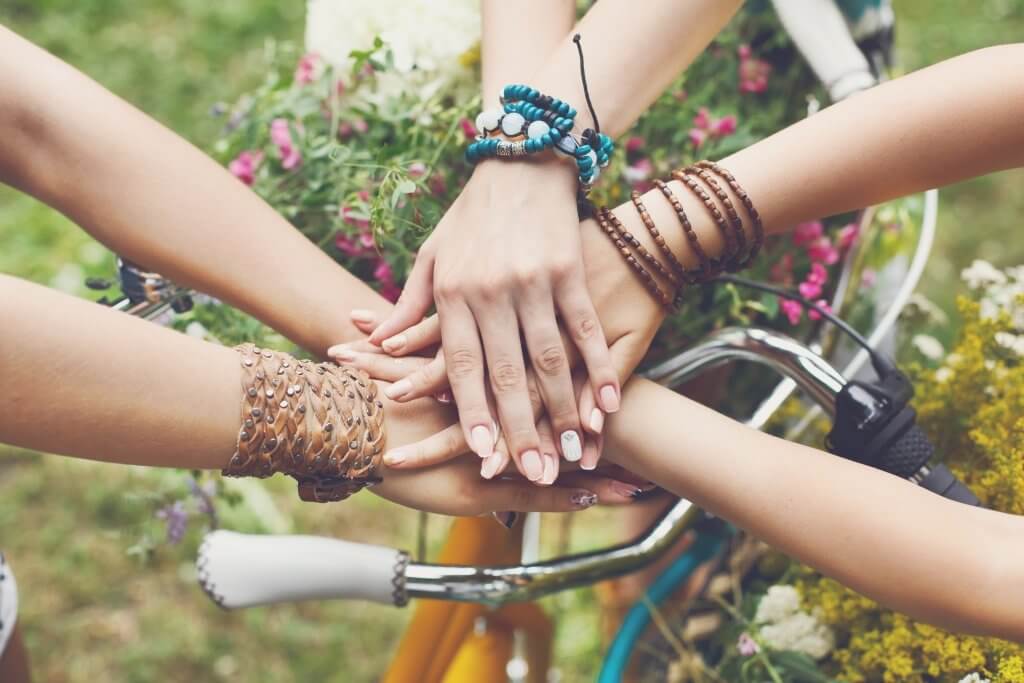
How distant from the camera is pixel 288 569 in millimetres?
962

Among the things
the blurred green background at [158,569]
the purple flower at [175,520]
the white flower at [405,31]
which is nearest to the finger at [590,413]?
the white flower at [405,31]

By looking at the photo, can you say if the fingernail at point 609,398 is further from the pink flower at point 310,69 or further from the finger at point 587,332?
the pink flower at point 310,69

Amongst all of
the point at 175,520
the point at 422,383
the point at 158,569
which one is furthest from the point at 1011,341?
the point at 158,569

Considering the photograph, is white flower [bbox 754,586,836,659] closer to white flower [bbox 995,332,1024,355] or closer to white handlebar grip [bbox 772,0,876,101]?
white flower [bbox 995,332,1024,355]

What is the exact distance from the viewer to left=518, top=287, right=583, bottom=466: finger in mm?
866

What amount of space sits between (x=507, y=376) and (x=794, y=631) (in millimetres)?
438

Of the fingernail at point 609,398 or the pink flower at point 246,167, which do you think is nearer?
the fingernail at point 609,398

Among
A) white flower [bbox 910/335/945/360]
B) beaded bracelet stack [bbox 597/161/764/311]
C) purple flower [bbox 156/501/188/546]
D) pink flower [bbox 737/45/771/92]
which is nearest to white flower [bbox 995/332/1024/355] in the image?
white flower [bbox 910/335/945/360]

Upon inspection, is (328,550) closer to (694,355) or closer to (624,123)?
(694,355)

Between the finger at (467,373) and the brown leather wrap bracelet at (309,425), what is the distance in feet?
0.25

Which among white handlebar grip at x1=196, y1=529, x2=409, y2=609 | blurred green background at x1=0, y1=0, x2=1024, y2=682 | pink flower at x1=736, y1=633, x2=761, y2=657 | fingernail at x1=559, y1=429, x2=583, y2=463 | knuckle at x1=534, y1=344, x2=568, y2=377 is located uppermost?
knuckle at x1=534, y1=344, x2=568, y2=377

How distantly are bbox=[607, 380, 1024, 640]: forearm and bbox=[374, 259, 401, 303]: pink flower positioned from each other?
12.5 inches

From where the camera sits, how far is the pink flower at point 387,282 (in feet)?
3.40

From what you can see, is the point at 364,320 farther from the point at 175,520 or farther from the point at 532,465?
the point at 175,520
